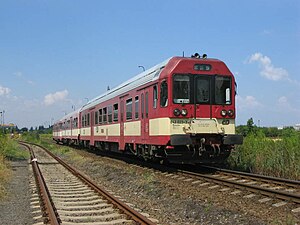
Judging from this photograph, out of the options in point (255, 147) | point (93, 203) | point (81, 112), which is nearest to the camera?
point (93, 203)

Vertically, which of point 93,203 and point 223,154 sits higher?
point 223,154

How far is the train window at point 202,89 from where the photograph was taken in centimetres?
1312

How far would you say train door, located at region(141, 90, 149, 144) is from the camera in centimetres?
1441

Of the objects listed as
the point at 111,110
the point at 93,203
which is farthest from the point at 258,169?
the point at 111,110

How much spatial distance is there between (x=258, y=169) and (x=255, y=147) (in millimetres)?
1345

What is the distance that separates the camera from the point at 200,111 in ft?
42.7

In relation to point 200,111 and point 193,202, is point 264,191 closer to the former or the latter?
point 193,202

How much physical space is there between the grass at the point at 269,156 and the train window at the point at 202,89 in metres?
3.01

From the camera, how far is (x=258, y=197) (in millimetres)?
8812

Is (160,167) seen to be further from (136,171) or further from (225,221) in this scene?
(225,221)

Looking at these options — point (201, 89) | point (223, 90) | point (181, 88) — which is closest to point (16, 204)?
point (181, 88)

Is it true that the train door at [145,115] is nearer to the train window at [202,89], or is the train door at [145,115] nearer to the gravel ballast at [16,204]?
the train window at [202,89]

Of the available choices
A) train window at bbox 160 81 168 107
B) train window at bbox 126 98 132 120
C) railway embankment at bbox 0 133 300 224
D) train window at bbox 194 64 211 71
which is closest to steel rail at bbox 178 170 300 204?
railway embankment at bbox 0 133 300 224

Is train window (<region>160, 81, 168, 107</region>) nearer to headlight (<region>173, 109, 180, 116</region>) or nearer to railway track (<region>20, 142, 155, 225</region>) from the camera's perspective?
headlight (<region>173, 109, 180, 116</region>)
